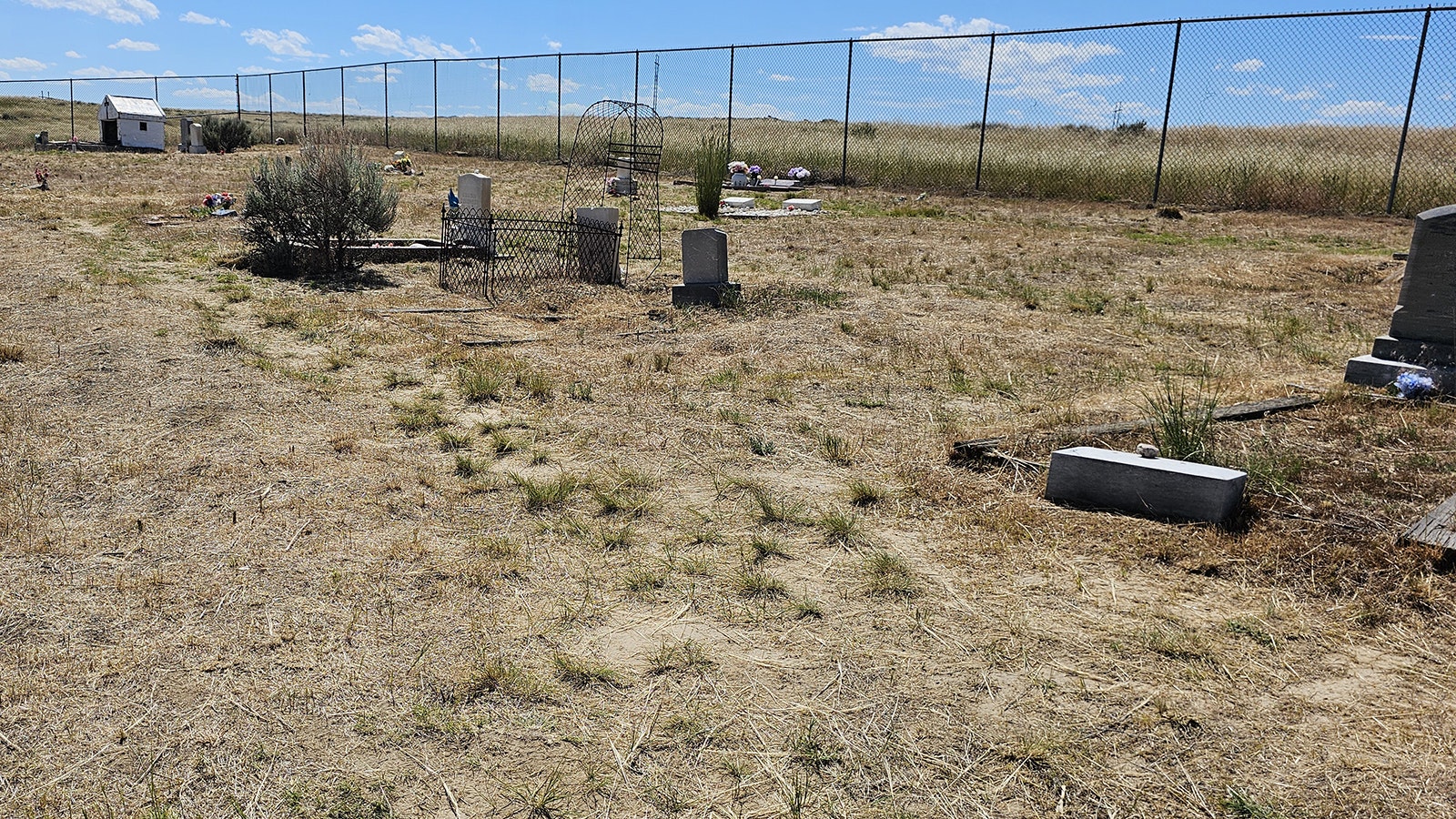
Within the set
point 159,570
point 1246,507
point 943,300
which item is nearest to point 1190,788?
point 1246,507

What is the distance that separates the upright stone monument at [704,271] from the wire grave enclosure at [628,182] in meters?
1.73

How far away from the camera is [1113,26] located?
19.3 metres

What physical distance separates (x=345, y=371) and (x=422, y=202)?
12.2 m

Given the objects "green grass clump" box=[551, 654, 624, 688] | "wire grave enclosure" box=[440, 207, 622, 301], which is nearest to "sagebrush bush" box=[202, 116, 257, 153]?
"wire grave enclosure" box=[440, 207, 622, 301]

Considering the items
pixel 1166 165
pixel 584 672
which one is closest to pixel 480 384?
pixel 584 672

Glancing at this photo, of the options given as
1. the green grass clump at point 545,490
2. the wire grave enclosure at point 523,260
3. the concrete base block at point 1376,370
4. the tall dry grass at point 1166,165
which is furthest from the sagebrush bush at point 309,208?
the concrete base block at point 1376,370

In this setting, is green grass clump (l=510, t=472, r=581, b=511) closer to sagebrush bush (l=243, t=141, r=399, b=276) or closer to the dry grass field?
the dry grass field

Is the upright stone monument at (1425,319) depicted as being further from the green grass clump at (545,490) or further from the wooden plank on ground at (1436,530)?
the green grass clump at (545,490)

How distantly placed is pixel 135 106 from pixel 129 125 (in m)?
0.93

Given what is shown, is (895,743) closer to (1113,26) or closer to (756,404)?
(756,404)

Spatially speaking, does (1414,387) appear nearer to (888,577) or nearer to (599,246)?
(888,577)

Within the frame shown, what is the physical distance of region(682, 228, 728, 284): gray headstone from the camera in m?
9.35

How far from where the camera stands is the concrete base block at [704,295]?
9.38 meters

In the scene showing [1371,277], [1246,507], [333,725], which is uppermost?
[1371,277]
